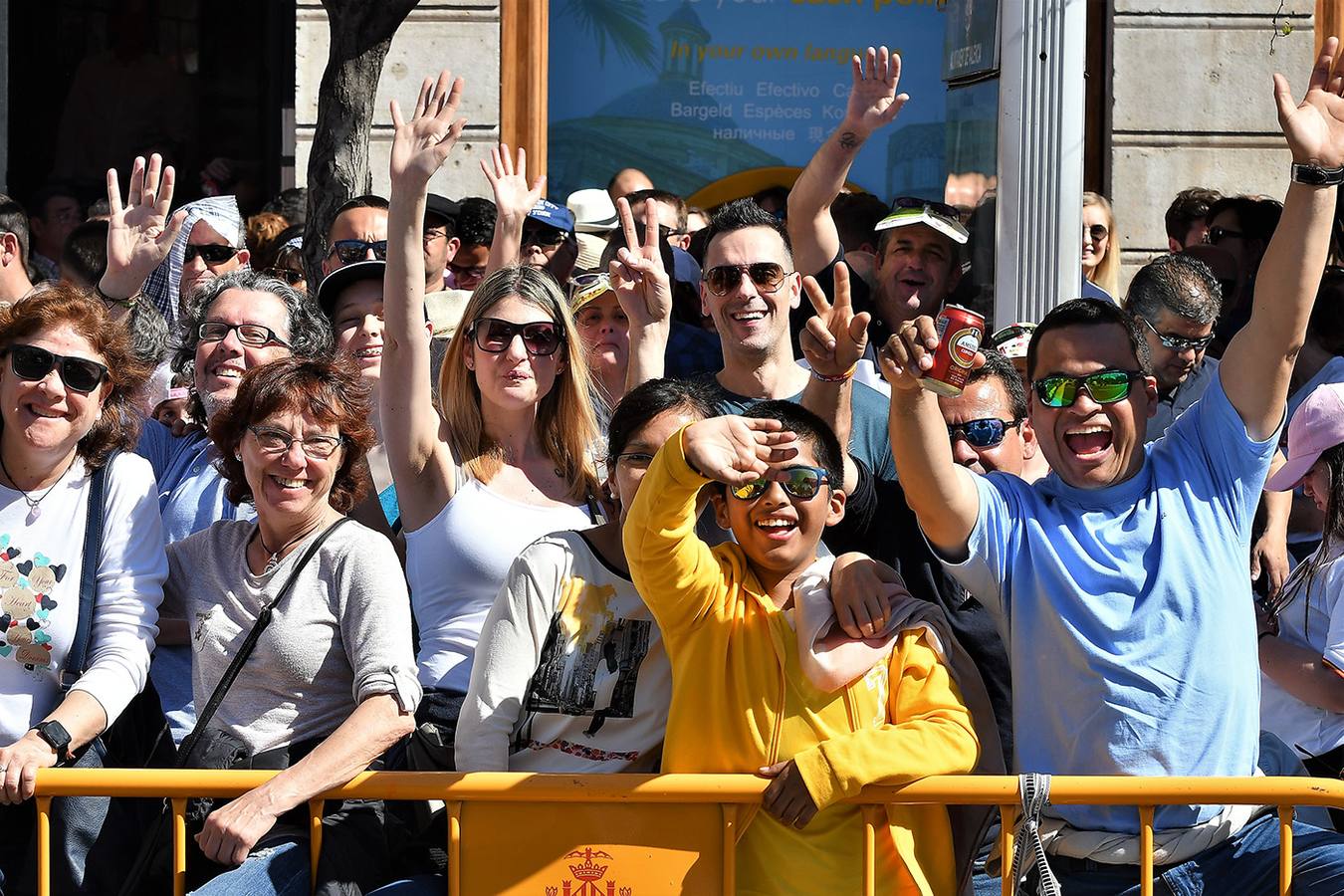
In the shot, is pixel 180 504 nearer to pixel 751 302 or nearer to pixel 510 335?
pixel 510 335

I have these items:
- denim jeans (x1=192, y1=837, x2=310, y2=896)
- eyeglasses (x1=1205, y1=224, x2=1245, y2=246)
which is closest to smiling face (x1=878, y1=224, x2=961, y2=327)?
eyeglasses (x1=1205, y1=224, x2=1245, y2=246)

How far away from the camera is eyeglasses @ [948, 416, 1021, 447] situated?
4523 millimetres

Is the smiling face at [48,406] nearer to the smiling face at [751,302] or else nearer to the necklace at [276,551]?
the necklace at [276,551]

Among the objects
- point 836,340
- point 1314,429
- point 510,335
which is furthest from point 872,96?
point 1314,429

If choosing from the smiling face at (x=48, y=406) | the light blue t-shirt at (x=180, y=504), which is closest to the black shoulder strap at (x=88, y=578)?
the smiling face at (x=48, y=406)

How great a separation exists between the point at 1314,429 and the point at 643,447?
6.24ft

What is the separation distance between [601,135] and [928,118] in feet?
6.46

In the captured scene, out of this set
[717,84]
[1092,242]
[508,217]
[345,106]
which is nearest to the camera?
[508,217]

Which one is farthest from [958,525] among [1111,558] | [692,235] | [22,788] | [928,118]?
[928,118]

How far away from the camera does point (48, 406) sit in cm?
398

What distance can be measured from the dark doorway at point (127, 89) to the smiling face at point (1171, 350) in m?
6.56

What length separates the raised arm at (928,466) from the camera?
362 cm

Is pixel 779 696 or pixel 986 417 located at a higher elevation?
pixel 986 417

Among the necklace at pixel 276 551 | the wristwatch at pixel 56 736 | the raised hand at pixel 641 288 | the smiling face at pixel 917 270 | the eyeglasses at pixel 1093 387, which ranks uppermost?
the smiling face at pixel 917 270
